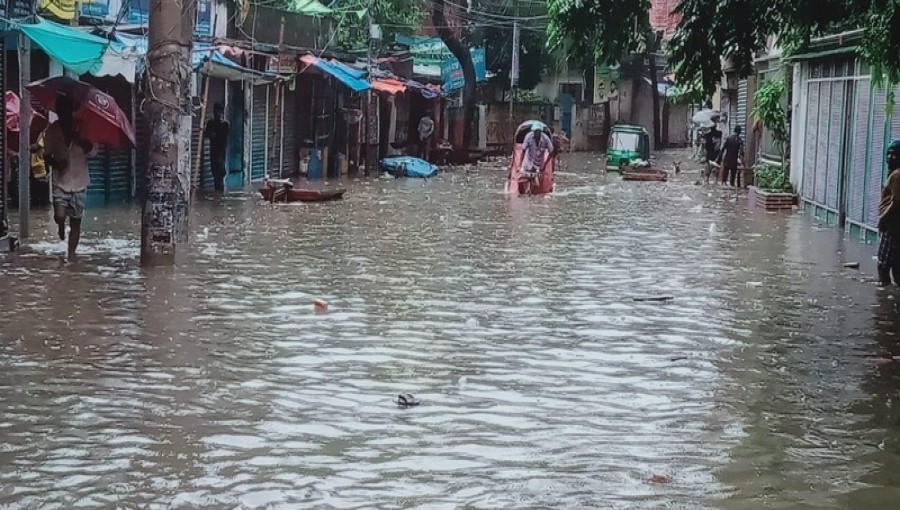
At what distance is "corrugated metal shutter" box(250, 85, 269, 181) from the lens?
28.9m

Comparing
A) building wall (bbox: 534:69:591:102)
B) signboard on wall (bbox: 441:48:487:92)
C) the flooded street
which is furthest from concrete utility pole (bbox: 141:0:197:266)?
building wall (bbox: 534:69:591:102)

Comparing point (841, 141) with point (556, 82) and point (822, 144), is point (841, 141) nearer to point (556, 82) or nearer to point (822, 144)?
point (822, 144)

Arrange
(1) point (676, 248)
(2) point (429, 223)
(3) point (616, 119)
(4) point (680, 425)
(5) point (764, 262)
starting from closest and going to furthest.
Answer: (4) point (680, 425)
(5) point (764, 262)
(1) point (676, 248)
(2) point (429, 223)
(3) point (616, 119)

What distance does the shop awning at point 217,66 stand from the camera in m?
21.3

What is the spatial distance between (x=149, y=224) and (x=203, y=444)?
22.8ft

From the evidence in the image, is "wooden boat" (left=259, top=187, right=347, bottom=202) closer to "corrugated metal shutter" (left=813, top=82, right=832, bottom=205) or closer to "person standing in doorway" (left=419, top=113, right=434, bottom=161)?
"corrugated metal shutter" (left=813, top=82, right=832, bottom=205)

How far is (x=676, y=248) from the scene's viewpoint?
16234 millimetres

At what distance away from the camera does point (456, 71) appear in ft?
147

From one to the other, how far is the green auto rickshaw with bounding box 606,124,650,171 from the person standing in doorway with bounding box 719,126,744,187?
657cm

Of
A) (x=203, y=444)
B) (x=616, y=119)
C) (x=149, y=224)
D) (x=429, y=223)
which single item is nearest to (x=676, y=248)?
(x=429, y=223)

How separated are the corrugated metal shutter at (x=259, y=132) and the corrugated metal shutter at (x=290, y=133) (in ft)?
4.77

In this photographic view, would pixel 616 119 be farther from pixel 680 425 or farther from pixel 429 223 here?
pixel 680 425

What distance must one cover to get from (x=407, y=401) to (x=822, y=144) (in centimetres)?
1591

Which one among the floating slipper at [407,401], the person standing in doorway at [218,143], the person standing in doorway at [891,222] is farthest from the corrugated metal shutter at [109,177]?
the floating slipper at [407,401]
